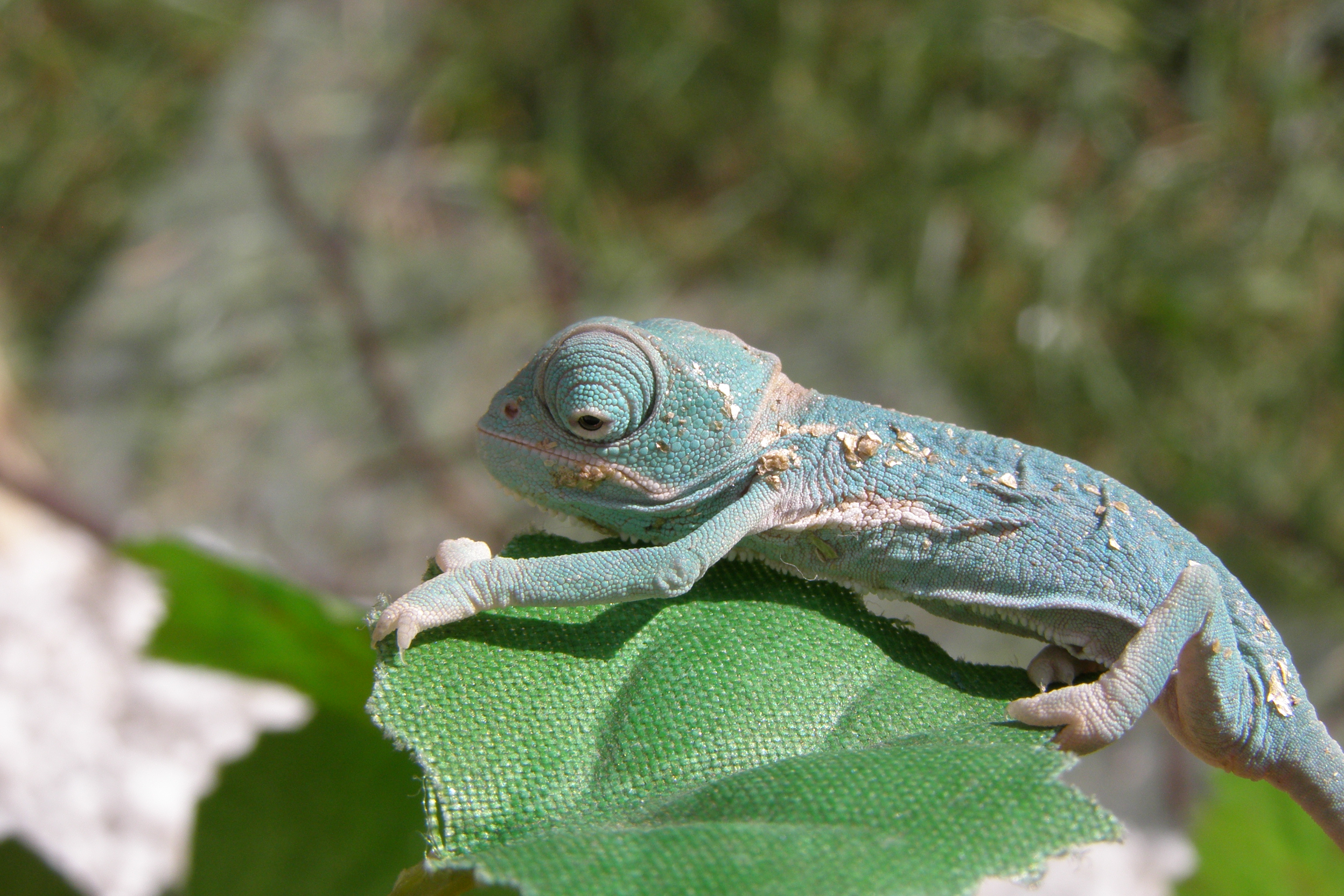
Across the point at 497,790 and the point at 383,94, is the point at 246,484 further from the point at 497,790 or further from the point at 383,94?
the point at 497,790

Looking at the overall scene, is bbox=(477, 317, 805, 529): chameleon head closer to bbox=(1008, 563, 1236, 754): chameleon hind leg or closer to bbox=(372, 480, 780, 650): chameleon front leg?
bbox=(372, 480, 780, 650): chameleon front leg

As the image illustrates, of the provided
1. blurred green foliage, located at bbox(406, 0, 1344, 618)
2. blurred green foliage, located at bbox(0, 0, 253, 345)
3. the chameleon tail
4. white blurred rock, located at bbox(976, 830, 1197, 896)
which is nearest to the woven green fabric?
the chameleon tail

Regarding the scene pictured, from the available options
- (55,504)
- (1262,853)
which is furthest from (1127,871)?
(55,504)

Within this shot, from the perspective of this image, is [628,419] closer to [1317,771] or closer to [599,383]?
[599,383]

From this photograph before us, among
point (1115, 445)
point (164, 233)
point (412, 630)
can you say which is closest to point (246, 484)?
point (164, 233)

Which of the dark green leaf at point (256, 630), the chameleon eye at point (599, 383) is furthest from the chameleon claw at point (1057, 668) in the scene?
the dark green leaf at point (256, 630)

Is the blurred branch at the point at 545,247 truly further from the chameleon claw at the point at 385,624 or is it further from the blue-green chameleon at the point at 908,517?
the chameleon claw at the point at 385,624
